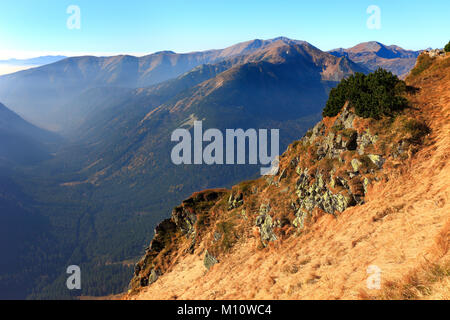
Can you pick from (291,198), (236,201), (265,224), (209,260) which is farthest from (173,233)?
(291,198)

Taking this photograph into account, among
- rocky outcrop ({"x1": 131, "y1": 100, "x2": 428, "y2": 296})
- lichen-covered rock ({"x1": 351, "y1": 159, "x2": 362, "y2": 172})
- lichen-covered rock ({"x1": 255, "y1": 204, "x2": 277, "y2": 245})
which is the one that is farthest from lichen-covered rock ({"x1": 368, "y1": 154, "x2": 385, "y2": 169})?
lichen-covered rock ({"x1": 255, "y1": 204, "x2": 277, "y2": 245})

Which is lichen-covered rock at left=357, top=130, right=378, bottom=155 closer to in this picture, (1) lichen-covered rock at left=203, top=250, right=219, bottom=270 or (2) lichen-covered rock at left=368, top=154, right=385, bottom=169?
(2) lichen-covered rock at left=368, top=154, right=385, bottom=169

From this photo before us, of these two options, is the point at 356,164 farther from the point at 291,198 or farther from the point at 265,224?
the point at 265,224

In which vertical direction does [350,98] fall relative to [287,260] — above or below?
above

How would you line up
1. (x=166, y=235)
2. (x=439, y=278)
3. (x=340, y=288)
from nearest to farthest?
(x=439, y=278) < (x=340, y=288) < (x=166, y=235)

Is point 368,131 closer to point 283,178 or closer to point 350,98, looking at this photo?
point 350,98

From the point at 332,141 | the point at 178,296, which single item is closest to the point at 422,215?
the point at 332,141

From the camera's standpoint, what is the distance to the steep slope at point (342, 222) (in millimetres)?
16047

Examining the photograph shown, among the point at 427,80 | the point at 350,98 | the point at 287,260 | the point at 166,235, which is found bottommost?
the point at 166,235

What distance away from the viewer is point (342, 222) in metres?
25.5

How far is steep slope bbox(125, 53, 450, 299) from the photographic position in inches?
632

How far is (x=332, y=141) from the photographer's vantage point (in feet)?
115

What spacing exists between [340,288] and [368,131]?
22.2m

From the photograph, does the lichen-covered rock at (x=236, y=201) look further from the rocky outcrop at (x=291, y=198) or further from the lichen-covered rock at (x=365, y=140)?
the lichen-covered rock at (x=365, y=140)
